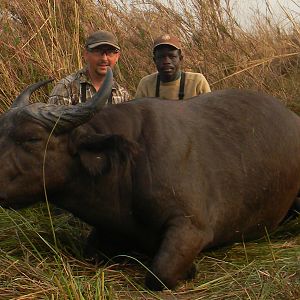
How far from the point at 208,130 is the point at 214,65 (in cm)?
313

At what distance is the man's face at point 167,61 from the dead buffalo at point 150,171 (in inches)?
66.4

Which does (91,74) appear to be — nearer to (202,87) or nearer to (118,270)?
(202,87)

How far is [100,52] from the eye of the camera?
5.92m

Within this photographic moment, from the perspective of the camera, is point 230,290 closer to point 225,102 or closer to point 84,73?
point 225,102

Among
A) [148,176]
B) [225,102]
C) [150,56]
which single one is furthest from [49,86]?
[148,176]

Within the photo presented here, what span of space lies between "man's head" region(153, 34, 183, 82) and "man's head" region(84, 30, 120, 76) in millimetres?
421

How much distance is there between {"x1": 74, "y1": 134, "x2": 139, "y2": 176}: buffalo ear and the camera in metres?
3.68

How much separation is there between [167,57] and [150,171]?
97.7 inches

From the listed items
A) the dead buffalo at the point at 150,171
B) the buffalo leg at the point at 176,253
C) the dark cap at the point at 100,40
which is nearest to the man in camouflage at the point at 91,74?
the dark cap at the point at 100,40

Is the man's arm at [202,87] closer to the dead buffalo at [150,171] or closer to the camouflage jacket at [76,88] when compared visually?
the camouflage jacket at [76,88]

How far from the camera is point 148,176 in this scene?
3775 mm

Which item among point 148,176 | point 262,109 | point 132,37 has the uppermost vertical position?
point 132,37

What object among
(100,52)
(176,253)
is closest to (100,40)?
(100,52)

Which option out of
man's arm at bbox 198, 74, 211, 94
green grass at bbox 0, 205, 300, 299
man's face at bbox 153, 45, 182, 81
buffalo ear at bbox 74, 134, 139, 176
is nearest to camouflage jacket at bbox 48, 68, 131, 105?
man's face at bbox 153, 45, 182, 81
